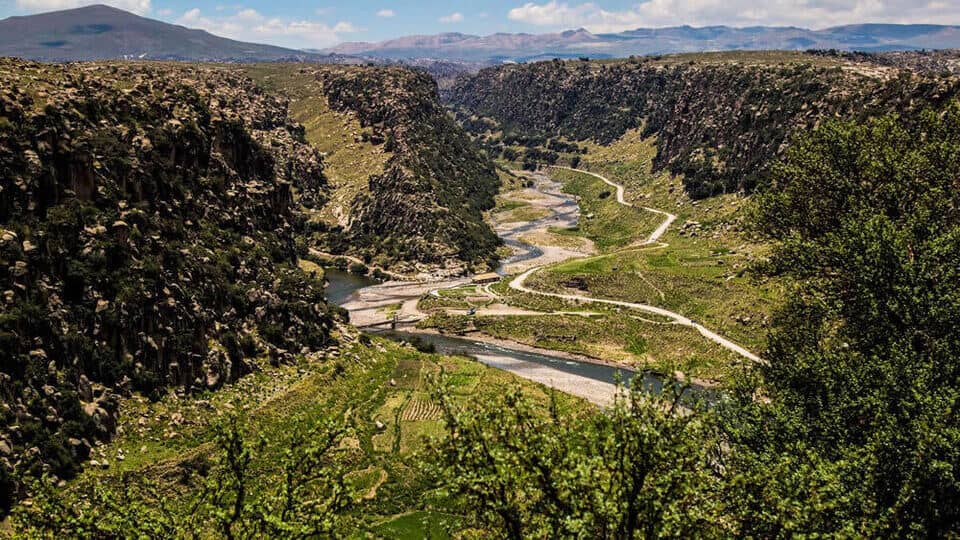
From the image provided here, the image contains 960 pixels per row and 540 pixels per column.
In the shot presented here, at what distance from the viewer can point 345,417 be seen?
45312 mm

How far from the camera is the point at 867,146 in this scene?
6506cm

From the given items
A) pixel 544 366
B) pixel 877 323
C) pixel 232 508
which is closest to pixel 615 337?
pixel 544 366

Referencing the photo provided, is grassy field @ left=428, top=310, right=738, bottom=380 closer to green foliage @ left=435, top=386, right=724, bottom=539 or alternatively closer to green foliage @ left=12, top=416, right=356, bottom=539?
green foliage @ left=435, top=386, right=724, bottom=539

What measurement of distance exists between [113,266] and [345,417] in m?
38.2

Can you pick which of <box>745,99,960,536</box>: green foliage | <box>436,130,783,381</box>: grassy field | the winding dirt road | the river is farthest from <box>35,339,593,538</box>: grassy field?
the winding dirt road

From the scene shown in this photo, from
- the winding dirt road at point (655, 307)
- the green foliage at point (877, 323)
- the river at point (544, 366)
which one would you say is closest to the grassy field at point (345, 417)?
the river at point (544, 366)

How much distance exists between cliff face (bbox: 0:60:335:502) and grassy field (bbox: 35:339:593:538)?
9.21 feet

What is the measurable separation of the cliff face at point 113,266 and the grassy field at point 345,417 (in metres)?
2.81

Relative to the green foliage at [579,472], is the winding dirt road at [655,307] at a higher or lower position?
lower

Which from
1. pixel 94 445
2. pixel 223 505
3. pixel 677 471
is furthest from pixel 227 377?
pixel 677 471

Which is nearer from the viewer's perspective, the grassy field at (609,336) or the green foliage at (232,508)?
the green foliage at (232,508)

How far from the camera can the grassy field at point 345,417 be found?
2237 inches

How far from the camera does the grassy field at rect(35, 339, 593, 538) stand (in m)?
56.8

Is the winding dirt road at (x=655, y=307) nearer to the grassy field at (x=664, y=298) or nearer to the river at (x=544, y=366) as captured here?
the grassy field at (x=664, y=298)
